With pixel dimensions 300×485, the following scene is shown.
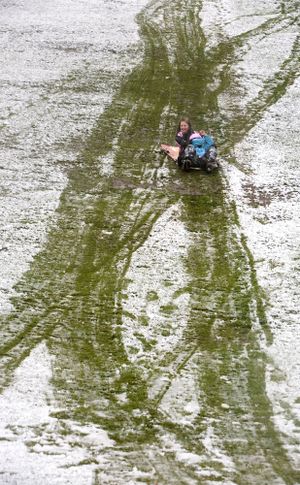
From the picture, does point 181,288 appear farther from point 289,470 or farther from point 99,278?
point 289,470

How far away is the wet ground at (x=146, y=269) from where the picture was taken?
7.54 metres

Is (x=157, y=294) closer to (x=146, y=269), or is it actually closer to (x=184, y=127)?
(x=146, y=269)

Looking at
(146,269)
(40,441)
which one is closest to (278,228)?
(146,269)

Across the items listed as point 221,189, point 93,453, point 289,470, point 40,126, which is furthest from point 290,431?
point 40,126

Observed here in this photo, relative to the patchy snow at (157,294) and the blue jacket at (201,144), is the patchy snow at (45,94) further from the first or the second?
the blue jacket at (201,144)

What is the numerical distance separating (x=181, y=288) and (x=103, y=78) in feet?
33.7

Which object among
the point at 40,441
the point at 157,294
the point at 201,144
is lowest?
the point at 157,294

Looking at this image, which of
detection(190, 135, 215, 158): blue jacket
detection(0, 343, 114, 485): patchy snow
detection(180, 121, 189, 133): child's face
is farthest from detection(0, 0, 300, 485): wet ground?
detection(180, 121, 189, 133): child's face

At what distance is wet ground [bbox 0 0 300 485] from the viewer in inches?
297

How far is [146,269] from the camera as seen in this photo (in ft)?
36.7

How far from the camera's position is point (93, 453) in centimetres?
731

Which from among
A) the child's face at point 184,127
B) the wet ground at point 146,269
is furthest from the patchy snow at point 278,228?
the child's face at point 184,127

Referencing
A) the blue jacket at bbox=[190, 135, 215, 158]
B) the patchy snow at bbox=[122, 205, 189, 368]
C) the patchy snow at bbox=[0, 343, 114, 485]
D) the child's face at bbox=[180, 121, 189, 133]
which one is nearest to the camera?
the patchy snow at bbox=[0, 343, 114, 485]

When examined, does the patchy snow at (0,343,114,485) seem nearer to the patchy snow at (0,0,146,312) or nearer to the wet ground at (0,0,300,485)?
the wet ground at (0,0,300,485)
